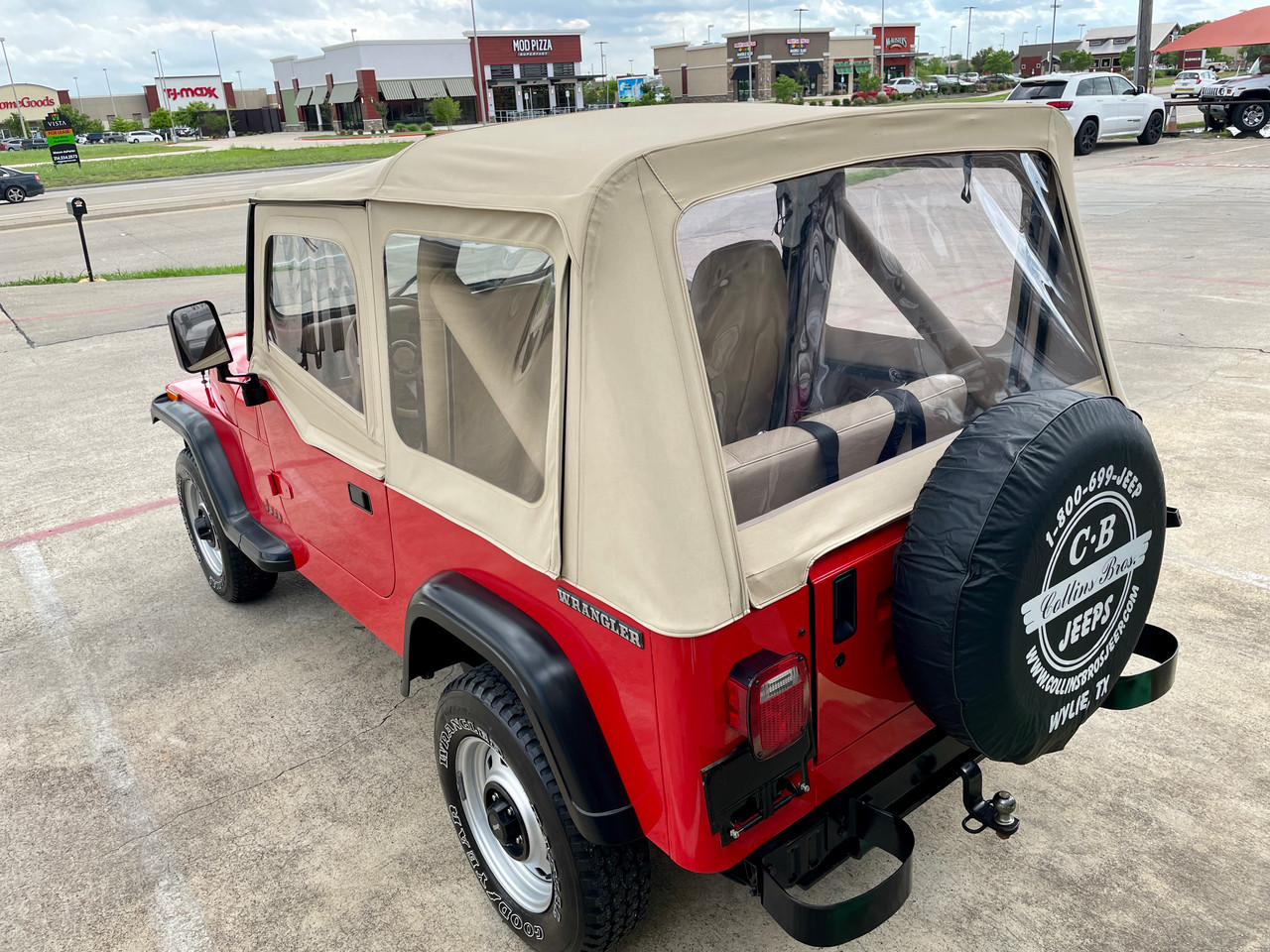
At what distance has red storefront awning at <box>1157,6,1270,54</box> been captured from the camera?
24.0m

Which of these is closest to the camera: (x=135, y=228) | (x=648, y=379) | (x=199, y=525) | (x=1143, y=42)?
(x=648, y=379)

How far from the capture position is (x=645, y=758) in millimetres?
1962

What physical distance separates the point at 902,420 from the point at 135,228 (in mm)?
21929

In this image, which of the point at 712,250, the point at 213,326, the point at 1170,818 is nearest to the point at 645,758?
the point at 712,250

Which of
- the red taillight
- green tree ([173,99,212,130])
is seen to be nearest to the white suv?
the red taillight

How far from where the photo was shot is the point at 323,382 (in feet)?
9.98

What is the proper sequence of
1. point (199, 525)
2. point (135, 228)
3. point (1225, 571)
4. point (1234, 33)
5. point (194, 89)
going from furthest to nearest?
1. point (194, 89)
2. point (1234, 33)
3. point (135, 228)
4. point (199, 525)
5. point (1225, 571)

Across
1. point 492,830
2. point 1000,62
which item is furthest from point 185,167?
point 1000,62

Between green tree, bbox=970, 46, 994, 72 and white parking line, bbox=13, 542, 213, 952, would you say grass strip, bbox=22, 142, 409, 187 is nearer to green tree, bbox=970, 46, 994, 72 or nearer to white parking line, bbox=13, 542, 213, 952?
white parking line, bbox=13, 542, 213, 952

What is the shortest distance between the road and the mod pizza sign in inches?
3222

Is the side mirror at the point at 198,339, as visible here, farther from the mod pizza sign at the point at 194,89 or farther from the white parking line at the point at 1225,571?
the mod pizza sign at the point at 194,89

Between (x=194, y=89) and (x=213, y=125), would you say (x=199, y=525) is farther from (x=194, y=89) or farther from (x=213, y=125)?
(x=194, y=89)

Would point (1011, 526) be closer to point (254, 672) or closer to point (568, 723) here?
point (568, 723)

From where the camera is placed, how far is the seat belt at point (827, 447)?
225 centimetres
